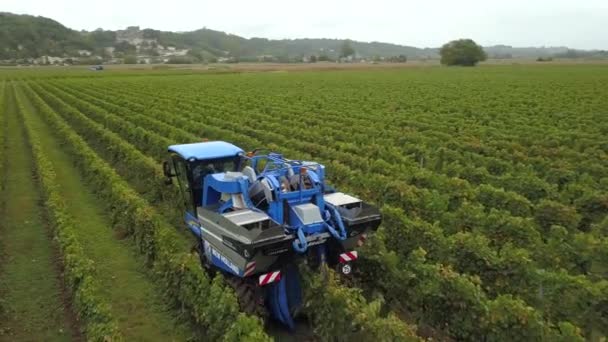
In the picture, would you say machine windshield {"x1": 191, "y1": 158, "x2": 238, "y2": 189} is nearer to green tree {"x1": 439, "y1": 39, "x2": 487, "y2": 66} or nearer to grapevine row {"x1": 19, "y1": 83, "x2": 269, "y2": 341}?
grapevine row {"x1": 19, "y1": 83, "x2": 269, "y2": 341}

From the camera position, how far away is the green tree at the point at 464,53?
123875 mm

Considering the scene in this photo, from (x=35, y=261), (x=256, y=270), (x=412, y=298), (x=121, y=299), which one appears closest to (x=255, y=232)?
(x=256, y=270)

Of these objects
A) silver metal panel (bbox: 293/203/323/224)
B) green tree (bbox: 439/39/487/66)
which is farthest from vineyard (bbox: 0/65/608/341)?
green tree (bbox: 439/39/487/66)

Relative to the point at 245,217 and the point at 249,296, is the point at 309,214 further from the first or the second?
the point at 249,296

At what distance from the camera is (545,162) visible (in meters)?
16.5

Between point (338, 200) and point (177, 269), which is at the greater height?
point (338, 200)

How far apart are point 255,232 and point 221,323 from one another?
142cm

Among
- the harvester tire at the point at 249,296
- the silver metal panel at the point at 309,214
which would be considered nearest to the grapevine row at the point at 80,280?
the harvester tire at the point at 249,296

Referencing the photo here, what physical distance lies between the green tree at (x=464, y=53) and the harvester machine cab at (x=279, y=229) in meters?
125

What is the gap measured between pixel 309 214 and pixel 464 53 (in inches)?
4966

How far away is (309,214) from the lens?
25.7ft

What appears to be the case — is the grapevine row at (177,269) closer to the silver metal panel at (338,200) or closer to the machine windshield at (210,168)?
the machine windshield at (210,168)

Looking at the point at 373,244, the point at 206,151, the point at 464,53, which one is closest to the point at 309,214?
the point at 373,244

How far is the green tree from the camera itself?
123875 millimetres
